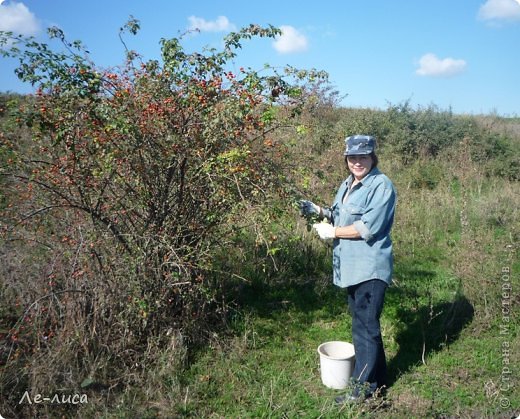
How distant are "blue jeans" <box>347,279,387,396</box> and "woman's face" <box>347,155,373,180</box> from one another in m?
0.74

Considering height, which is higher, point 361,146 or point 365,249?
point 361,146

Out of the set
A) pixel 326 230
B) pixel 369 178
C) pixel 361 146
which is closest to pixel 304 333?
pixel 326 230

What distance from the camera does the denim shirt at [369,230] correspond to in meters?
2.93

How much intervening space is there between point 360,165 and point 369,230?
0.47 meters

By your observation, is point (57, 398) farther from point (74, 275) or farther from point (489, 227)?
point (489, 227)

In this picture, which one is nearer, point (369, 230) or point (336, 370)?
point (369, 230)

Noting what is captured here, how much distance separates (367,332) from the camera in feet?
10.0

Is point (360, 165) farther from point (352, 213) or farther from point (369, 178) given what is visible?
point (352, 213)

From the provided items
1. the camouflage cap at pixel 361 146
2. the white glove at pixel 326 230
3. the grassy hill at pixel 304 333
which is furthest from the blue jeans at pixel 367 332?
the camouflage cap at pixel 361 146

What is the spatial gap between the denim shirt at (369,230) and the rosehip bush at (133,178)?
0.61 meters

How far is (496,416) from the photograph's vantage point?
295 cm

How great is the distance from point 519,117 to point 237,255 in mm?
16784

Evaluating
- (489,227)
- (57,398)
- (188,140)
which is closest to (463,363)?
(188,140)

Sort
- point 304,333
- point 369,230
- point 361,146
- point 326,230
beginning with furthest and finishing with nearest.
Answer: point 304,333, point 326,230, point 361,146, point 369,230
